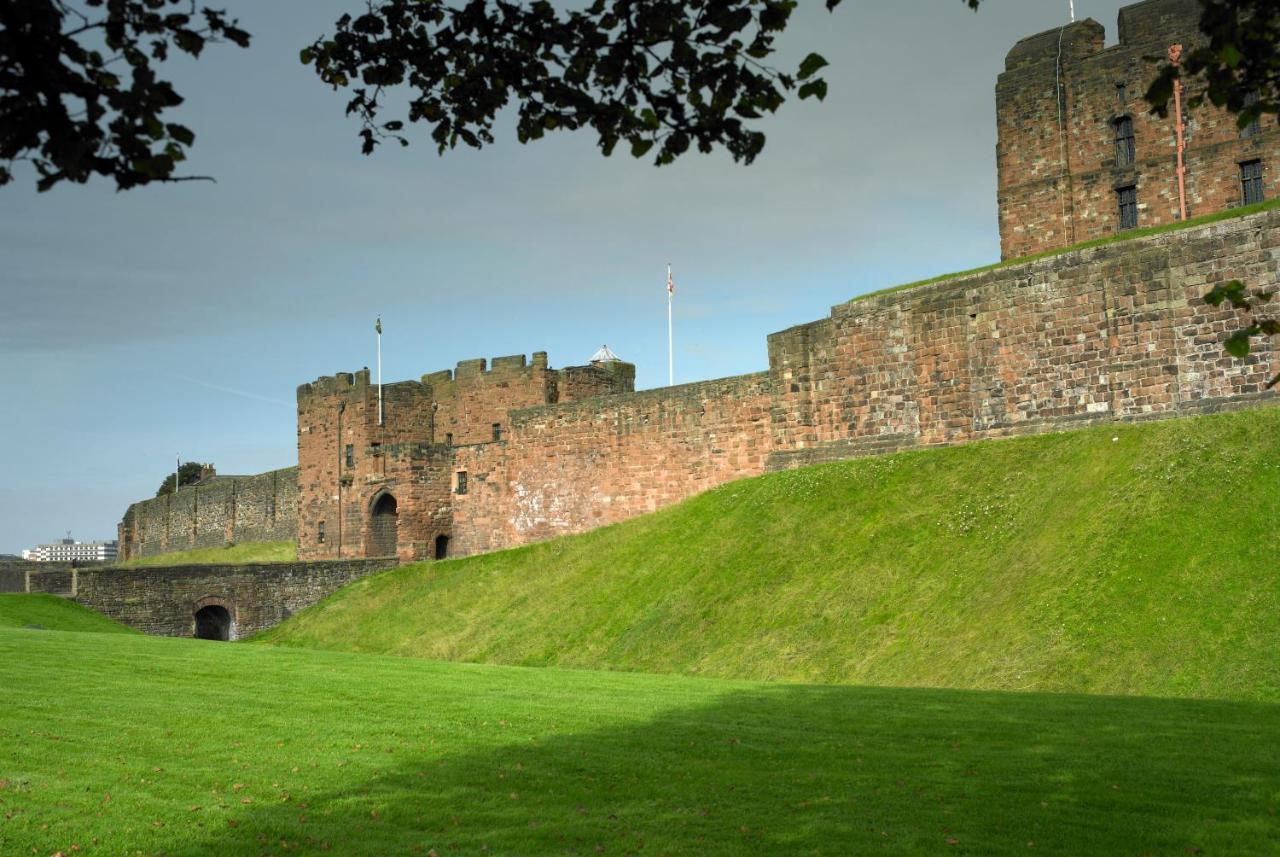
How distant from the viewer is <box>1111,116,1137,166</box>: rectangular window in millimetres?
35219

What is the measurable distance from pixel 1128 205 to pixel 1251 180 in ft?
10.7

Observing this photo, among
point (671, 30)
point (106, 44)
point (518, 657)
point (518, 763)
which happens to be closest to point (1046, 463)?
point (518, 657)

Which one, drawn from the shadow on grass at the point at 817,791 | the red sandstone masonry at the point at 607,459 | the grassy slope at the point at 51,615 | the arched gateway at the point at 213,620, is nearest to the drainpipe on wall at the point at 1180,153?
the red sandstone masonry at the point at 607,459

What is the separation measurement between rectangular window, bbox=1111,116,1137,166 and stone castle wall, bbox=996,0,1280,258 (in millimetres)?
141

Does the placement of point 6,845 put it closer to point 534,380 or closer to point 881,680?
point 881,680

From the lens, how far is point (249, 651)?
24.5 metres

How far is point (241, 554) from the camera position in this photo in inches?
2606

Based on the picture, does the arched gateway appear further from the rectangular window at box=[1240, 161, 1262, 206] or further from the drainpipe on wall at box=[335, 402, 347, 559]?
the rectangular window at box=[1240, 161, 1262, 206]

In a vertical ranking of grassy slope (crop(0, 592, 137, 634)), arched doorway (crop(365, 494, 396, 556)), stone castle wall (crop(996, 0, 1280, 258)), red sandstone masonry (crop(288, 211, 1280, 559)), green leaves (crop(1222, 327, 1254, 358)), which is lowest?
grassy slope (crop(0, 592, 137, 634))

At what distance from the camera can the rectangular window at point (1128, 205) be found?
115 feet

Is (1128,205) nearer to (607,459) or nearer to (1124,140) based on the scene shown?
(1124,140)

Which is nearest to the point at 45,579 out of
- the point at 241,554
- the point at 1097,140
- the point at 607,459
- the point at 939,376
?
the point at 607,459

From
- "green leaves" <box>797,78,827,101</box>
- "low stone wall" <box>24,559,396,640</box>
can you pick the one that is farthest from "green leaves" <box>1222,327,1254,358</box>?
"low stone wall" <box>24,559,396,640</box>

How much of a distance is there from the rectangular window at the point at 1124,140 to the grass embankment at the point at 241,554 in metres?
40.5
